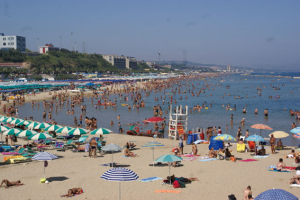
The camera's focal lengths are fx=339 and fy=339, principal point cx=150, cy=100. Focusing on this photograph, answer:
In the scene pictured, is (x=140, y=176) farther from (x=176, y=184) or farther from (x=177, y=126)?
(x=177, y=126)

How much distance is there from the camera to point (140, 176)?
39.4 ft

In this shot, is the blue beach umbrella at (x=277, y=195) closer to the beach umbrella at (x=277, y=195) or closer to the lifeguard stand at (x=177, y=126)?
the beach umbrella at (x=277, y=195)

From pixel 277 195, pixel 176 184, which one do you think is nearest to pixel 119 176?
pixel 176 184

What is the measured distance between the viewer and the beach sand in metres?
10.1

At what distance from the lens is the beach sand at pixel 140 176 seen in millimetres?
10117

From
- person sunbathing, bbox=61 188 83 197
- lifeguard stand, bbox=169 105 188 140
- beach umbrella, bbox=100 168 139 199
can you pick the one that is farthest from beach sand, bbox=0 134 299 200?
lifeguard stand, bbox=169 105 188 140

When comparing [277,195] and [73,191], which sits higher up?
[277,195]

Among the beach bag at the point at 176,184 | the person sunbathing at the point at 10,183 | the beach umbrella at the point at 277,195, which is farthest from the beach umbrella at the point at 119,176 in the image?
the person sunbathing at the point at 10,183

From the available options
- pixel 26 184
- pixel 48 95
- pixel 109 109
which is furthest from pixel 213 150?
pixel 48 95

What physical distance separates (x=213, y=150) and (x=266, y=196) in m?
8.74

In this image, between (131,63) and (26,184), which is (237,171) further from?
(131,63)

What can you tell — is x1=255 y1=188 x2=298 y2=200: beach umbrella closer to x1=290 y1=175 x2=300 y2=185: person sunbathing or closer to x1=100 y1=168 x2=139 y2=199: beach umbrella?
x1=100 y1=168 x2=139 y2=199: beach umbrella

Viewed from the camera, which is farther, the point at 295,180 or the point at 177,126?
the point at 177,126

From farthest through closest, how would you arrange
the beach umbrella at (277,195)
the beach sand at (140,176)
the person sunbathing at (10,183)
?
the person sunbathing at (10,183)
the beach sand at (140,176)
the beach umbrella at (277,195)
